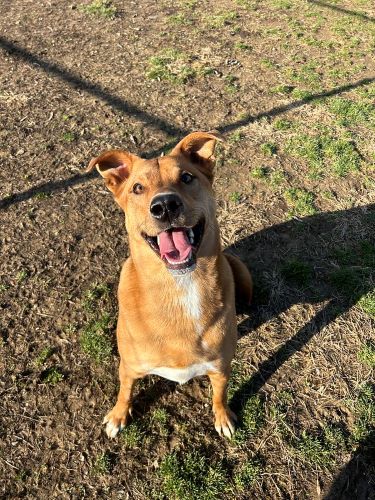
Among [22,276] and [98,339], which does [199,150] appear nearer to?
[98,339]

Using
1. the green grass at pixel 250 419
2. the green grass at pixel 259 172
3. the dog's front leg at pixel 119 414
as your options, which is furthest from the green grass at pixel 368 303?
the dog's front leg at pixel 119 414

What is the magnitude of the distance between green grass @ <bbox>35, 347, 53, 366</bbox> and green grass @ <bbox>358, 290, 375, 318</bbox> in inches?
125

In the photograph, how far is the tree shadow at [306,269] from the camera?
3.92m

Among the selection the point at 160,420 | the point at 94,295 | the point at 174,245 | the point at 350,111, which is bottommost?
the point at 160,420

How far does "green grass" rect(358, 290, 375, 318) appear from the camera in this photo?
4.10 meters

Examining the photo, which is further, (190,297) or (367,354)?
(367,354)

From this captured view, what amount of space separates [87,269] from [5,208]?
4.82 ft

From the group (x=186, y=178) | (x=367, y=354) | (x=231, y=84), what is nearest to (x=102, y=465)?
(x=186, y=178)

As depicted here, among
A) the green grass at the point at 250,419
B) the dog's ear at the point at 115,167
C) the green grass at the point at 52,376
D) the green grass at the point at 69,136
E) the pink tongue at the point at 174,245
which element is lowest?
the green grass at the point at 52,376

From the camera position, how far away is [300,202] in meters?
5.02

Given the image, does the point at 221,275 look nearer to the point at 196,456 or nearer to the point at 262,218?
the point at 196,456

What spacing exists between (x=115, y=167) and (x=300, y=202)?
9.17ft

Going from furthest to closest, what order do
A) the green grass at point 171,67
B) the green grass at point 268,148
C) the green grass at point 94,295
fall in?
the green grass at point 171,67 < the green grass at point 268,148 < the green grass at point 94,295

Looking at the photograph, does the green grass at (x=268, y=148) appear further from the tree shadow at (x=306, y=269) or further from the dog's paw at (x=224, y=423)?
the dog's paw at (x=224, y=423)
